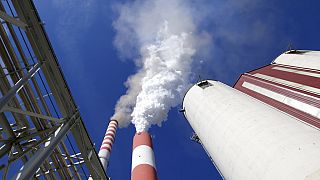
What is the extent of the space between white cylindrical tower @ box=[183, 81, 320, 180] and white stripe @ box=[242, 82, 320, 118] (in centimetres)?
320

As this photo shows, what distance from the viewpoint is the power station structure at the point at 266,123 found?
11.6 metres

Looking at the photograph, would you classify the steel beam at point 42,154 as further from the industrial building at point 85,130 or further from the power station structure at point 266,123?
the power station structure at point 266,123

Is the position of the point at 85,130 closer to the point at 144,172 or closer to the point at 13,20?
the point at 13,20

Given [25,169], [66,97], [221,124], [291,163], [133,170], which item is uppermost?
[133,170]

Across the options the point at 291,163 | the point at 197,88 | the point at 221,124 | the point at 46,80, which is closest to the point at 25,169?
the point at 46,80

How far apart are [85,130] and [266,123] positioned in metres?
8.70

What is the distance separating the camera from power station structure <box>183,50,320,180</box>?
37.9 ft

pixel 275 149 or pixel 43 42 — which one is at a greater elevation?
pixel 43 42

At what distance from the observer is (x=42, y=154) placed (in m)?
8.77

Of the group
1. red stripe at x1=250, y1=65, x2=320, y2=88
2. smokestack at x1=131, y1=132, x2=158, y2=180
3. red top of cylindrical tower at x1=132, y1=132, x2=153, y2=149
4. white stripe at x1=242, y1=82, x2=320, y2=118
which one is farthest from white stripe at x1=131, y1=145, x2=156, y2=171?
red stripe at x1=250, y1=65, x2=320, y2=88

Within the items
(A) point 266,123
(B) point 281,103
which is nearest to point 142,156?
(B) point 281,103

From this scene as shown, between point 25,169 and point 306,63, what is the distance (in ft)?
89.7

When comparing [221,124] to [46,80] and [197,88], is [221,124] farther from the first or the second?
[46,80]

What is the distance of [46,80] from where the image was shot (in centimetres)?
1047
